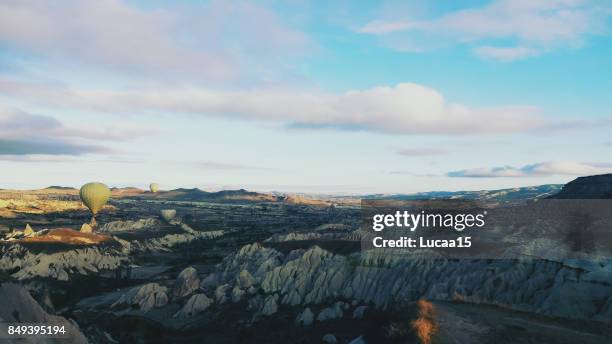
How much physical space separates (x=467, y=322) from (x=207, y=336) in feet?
96.5

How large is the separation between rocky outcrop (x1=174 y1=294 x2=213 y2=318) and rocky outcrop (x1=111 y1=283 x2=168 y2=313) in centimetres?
517

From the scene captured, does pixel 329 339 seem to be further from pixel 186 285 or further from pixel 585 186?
pixel 585 186

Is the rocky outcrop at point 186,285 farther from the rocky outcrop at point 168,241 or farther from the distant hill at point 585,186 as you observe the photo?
the distant hill at point 585,186

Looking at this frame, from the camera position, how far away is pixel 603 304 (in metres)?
31.5

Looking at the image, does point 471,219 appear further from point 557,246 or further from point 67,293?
point 67,293

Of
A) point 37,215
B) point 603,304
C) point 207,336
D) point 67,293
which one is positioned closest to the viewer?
point 603,304

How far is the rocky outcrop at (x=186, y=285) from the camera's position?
60406 mm

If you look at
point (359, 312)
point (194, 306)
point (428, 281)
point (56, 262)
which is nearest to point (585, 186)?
point (428, 281)

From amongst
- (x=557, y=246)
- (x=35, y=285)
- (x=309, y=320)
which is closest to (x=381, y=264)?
(x=309, y=320)

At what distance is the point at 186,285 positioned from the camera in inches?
2418

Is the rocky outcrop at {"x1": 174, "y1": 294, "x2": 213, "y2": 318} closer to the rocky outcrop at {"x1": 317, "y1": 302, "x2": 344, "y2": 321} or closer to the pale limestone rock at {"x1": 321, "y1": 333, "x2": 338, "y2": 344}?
the rocky outcrop at {"x1": 317, "y1": 302, "x2": 344, "y2": 321}

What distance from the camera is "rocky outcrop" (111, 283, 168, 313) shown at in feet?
186

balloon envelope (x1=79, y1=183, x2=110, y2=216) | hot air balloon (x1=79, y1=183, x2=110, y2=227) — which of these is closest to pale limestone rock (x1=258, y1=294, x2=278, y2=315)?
hot air balloon (x1=79, y1=183, x2=110, y2=227)

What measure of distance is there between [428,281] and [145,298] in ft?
116
